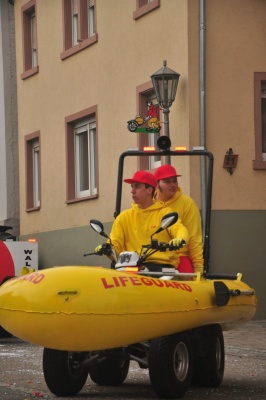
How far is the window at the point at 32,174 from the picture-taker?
28.2 metres

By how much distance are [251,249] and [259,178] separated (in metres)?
1.16

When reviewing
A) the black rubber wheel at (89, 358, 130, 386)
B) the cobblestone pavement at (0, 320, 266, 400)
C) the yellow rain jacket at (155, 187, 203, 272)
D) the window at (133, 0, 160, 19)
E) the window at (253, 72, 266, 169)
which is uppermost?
the window at (133, 0, 160, 19)

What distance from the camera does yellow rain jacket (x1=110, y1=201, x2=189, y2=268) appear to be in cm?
1119

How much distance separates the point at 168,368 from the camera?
998cm

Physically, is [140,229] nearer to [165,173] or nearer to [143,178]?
[143,178]

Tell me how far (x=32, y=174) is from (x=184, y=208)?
16686 millimetres

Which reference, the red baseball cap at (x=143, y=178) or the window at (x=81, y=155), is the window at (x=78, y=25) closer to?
the window at (x=81, y=155)

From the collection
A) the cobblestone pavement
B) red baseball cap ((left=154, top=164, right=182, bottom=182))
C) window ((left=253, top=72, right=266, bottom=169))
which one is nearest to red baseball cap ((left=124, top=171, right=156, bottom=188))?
red baseball cap ((left=154, top=164, right=182, bottom=182))

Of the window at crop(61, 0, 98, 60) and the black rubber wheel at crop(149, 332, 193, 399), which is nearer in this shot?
Result: the black rubber wheel at crop(149, 332, 193, 399)

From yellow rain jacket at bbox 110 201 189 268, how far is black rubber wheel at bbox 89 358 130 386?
38.0 inches

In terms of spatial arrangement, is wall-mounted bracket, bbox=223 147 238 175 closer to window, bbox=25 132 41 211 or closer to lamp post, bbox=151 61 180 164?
lamp post, bbox=151 61 180 164

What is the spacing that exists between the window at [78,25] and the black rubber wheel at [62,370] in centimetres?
1471

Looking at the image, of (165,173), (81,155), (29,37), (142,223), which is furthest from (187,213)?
(29,37)

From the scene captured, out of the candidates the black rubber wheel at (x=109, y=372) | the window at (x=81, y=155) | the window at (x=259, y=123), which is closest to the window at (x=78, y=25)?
the window at (x=81, y=155)
